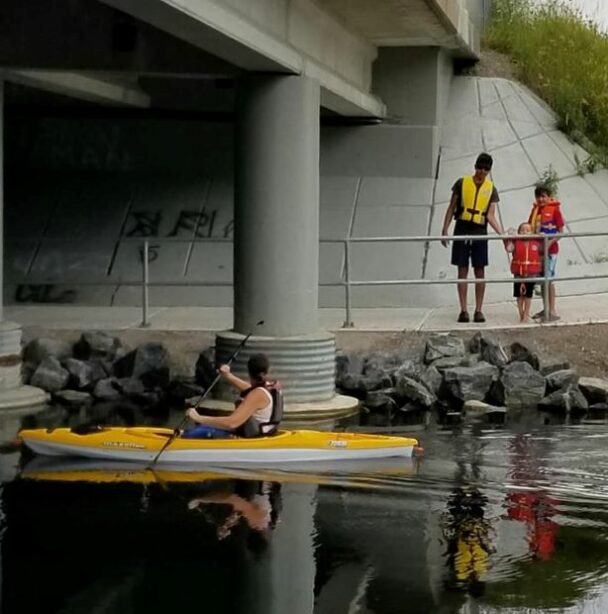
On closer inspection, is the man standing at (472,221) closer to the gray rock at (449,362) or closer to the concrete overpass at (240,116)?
the gray rock at (449,362)

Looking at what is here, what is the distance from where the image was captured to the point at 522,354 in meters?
15.2

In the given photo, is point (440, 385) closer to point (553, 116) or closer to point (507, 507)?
point (507, 507)

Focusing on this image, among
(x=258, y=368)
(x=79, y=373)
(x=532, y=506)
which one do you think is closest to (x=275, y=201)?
(x=258, y=368)

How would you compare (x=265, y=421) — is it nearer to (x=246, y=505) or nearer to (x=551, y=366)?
(x=246, y=505)

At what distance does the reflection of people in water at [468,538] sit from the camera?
25.7 ft

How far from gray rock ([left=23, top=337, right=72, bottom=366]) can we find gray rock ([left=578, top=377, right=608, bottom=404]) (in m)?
5.82

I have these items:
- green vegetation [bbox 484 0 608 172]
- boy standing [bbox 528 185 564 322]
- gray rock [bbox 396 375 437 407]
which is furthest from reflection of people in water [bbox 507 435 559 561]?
green vegetation [bbox 484 0 608 172]

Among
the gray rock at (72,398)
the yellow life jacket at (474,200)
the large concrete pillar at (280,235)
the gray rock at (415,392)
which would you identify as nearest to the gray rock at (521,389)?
the gray rock at (415,392)

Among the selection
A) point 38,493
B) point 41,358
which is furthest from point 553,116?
point 38,493

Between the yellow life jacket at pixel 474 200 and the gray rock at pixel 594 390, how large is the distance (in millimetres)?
2765

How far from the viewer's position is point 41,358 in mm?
15656

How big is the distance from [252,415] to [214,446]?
0.42m

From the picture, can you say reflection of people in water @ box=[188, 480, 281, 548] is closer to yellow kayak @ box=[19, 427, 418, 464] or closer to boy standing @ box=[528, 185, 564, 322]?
yellow kayak @ box=[19, 427, 418, 464]

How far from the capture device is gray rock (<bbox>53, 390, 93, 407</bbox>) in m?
14.8
